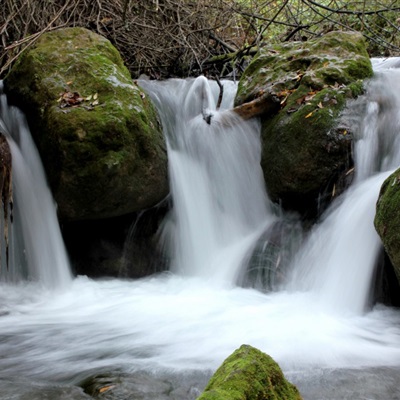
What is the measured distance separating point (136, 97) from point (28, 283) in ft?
6.49

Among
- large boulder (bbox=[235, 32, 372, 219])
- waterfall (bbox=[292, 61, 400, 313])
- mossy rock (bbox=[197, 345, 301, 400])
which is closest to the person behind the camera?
mossy rock (bbox=[197, 345, 301, 400])

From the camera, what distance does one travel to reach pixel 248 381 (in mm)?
1620

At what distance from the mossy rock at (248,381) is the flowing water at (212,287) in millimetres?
880

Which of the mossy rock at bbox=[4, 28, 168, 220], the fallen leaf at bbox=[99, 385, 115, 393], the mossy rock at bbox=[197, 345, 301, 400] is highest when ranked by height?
the mossy rock at bbox=[4, 28, 168, 220]

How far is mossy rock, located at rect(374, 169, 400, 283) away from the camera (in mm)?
3504

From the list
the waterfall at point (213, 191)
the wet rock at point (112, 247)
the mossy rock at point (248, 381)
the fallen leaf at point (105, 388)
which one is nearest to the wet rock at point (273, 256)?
the waterfall at point (213, 191)

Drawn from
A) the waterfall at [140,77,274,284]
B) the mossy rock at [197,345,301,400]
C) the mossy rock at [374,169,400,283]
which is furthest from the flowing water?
the mossy rock at [197,345,301,400]

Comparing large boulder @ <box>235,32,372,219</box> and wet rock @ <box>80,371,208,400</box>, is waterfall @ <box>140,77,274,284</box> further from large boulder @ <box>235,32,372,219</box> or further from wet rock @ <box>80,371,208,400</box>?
wet rock @ <box>80,371,208,400</box>

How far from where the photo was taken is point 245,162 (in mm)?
5512

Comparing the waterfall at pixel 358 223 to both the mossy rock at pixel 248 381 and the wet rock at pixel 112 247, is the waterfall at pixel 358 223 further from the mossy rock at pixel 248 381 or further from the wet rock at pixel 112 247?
the mossy rock at pixel 248 381

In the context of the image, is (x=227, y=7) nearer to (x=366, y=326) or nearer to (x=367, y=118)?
(x=367, y=118)

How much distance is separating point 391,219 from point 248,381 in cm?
234

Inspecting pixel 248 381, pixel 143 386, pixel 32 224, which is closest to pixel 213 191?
pixel 32 224

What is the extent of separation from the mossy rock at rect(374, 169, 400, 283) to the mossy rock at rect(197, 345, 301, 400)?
1.93 meters
